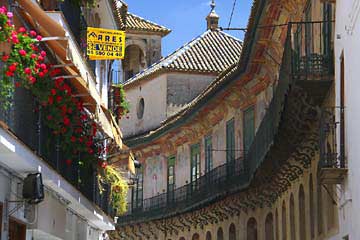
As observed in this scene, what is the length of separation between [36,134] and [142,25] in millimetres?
45634

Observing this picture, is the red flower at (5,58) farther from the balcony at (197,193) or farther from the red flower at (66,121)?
the balcony at (197,193)

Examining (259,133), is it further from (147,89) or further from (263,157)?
(147,89)

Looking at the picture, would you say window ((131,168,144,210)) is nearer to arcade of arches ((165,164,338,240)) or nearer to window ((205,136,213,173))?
arcade of arches ((165,164,338,240))

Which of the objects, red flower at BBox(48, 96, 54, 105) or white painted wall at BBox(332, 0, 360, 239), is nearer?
red flower at BBox(48, 96, 54, 105)

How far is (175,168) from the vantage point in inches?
1858

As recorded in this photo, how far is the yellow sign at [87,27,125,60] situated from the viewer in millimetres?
21828

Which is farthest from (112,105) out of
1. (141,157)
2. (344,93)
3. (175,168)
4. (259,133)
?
(141,157)

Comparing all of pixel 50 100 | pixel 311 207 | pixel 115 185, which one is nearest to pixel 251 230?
pixel 311 207

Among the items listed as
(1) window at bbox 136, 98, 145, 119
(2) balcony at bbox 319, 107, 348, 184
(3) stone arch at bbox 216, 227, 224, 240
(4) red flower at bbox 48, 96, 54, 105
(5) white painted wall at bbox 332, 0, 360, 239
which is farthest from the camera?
(1) window at bbox 136, 98, 145, 119

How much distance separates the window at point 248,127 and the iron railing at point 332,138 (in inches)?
605

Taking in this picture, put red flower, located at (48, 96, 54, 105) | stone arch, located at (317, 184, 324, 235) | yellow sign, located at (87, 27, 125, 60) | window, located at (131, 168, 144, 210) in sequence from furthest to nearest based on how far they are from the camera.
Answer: window, located at (131, 168, 144, 210), stone arch, located at (317, 184, 324, 235), yellow sign, located at (87, 27, 125, 60), red flower, located at (48, 96, 54, 105)

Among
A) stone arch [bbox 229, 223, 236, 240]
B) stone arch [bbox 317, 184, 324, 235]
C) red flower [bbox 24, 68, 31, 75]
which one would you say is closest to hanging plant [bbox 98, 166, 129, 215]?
stone arch [bbox 317, 184, 324, 235]

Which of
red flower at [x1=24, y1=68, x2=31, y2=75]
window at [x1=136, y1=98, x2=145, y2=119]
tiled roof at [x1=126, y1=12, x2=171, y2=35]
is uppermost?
tiled roof at [x1=126, y1=12, x2=171, y2=35]

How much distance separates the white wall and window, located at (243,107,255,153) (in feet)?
46.7
